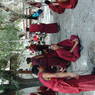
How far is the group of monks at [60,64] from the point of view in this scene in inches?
231

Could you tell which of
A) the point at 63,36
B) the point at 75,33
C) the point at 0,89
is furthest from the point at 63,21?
the point at 0,89

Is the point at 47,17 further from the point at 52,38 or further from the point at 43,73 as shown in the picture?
the point at 43,73

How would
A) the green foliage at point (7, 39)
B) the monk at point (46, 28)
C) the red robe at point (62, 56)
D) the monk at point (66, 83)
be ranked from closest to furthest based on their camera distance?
the monk at point (66, 83) → the red robe at point (62, 56) → the monk at point (46, 28) → the green foliage at point (7, 39)

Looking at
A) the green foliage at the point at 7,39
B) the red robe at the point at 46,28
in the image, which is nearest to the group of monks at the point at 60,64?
the red robe at the point at 46,28

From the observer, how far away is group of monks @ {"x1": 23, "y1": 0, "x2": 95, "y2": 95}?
586 cm

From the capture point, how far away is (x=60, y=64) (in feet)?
29.7

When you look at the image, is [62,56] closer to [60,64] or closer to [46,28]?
[60,64]

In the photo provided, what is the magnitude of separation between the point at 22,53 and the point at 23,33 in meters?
2.10

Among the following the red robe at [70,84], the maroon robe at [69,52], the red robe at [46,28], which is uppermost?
the red robe at [46,28]

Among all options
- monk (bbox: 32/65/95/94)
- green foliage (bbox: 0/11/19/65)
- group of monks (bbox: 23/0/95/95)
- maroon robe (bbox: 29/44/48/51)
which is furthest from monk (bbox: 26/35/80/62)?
green foliage (bbox: 0/11/19/65)

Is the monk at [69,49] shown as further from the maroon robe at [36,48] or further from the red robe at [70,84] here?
Answer: the maroon robe at [36,48]

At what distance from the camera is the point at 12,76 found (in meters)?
9.70

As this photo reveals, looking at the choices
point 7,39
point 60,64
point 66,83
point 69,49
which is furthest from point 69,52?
point 7,39

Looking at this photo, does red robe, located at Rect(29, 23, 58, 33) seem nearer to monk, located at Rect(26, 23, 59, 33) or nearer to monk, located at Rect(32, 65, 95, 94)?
monk, located at Rect(26, 23, 59, 33)
